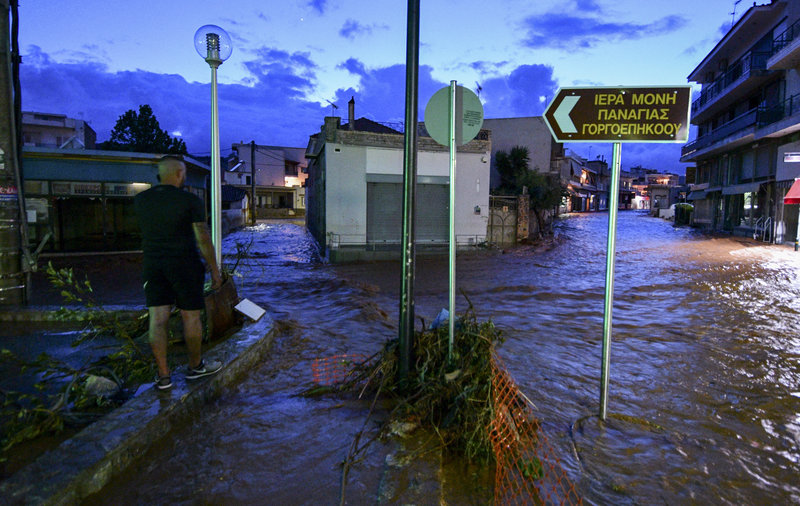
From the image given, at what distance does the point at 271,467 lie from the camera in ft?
9.84

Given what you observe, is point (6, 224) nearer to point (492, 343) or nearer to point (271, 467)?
point (271, 467)

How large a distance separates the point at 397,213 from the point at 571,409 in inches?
535

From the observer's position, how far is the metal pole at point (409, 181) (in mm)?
3771

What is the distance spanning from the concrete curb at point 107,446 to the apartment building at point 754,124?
63.4 feet

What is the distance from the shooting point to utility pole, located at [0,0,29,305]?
5902 millimetres

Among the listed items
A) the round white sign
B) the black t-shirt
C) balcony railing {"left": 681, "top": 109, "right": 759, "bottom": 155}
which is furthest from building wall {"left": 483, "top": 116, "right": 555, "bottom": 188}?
the black t-shirt

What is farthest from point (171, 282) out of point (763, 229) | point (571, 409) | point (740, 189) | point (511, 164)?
point (511, 164)

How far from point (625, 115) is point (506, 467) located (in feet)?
9.19

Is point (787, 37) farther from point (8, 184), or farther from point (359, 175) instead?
point (8, 184)

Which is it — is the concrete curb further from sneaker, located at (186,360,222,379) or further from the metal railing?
the metal railing

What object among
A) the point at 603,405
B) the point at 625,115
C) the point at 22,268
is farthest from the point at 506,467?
the point at 22,268

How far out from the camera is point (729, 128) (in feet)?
91.9

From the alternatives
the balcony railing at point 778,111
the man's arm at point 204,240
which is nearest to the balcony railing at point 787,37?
the balcony railing at point 778,111

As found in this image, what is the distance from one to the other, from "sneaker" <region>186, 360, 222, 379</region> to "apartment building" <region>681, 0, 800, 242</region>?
62.3ft
